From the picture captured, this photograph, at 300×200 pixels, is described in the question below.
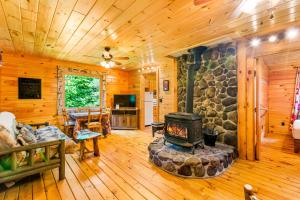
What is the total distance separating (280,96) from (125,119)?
5260 mm

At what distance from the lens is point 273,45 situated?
2.77 meters

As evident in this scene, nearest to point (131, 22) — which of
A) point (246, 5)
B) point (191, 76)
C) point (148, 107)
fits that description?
point (246, 5)

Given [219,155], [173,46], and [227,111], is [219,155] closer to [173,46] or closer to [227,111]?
[227,111]

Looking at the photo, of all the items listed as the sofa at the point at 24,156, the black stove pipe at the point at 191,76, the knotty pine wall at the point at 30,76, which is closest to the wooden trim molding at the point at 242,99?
the black stove pipe at the point at 191,76

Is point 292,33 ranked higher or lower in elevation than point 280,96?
higher

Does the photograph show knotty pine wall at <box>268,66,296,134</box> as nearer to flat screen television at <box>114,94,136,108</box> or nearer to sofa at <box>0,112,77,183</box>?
flat screen television at <box>114,94,136,108</box>

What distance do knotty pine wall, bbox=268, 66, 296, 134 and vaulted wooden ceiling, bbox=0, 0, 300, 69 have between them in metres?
3.22

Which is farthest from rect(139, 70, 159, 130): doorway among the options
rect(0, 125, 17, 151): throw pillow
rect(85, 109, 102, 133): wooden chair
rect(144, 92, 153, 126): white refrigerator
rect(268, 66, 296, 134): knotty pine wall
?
rect(0, 125, 17, 151): throw pillow

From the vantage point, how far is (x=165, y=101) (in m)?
4.79

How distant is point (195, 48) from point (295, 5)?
1698 millimetres

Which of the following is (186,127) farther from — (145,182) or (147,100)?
(147,100)

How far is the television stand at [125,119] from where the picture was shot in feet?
19.4

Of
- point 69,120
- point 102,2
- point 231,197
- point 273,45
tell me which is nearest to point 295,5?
point 273,45

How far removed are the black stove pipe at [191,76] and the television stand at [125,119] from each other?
9.50 feet
